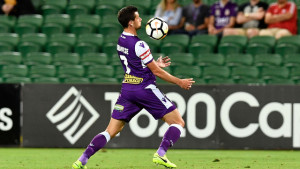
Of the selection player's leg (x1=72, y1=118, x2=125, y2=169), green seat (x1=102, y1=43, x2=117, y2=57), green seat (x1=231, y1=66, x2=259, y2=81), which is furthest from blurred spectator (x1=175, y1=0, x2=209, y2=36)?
player's leg (x1=72, y1=118, x2=125, y2=169)

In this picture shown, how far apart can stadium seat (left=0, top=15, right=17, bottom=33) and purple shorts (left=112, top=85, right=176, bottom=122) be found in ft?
25.5

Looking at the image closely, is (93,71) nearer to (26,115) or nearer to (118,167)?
(26,115)

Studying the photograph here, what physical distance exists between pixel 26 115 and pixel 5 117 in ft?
1.20

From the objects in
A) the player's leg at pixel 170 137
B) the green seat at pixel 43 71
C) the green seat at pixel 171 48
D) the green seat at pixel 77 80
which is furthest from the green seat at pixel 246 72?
the player's leg at pixel 170 137

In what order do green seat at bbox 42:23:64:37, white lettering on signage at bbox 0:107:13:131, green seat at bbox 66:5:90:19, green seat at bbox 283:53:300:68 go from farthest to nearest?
green seat at bbox 66:5:90:19 → green seat at bbox 42:23:64:37 → green seat at bbox 283:53:300:68 → white lettering on signage at bbox 0:107:13:131

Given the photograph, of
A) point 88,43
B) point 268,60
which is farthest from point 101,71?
point 268,60

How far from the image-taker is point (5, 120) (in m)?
11.1

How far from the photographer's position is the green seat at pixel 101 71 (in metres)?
12.5

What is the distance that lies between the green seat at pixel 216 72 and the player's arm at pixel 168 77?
4.94 metres

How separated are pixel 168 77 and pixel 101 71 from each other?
18.0ft

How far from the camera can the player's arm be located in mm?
7066

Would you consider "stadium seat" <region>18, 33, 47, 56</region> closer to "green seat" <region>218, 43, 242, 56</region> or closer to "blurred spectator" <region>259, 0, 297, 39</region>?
"green seat" <region>218, 43, 242, 56</region>

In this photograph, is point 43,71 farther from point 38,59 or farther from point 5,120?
point 5,120

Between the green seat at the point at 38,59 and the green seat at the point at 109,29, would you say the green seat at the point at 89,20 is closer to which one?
the green seat at the point at 109,29
